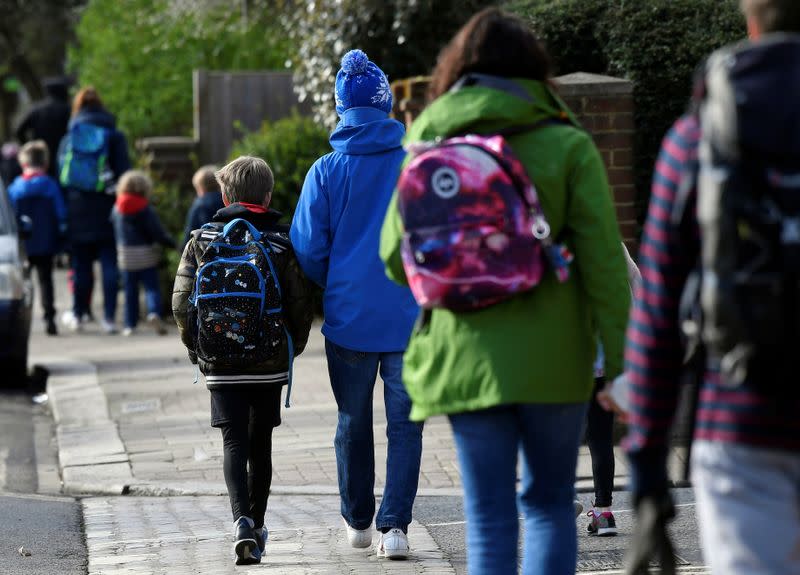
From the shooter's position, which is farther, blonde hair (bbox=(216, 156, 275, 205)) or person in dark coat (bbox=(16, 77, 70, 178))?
person in dark coat (bbox=(16, 77, 70, 178))

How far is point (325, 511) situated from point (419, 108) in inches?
128

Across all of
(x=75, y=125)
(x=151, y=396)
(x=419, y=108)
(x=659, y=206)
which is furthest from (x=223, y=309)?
(x=75, y=125)

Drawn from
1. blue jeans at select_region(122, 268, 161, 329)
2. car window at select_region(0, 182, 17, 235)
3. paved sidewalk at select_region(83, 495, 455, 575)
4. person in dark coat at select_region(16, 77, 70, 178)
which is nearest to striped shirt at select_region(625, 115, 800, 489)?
paved sidewalk at select_region(83, 495, 455, 575)

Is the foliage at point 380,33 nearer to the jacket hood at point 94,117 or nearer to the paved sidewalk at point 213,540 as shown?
the jacket hood at point 94,117

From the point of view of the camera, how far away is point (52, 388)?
10.4 m

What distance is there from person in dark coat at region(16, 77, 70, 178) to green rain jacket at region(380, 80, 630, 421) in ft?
44.1

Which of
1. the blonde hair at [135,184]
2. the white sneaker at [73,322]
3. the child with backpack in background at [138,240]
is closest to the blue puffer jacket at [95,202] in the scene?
the child with backpack in background at [138,240]

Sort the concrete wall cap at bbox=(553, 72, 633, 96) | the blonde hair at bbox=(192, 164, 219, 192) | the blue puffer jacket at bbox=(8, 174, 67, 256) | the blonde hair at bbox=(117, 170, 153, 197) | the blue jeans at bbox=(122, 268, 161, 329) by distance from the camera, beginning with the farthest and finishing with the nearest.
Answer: the blue puffer jacket at bbox=(8, 174, 67, 256)
the blue jeans at bbox=(122, 268, 161, 329)
the blonde hair at bbox=(117, 170, 153, 197)
the blonde hair at bbox=(192, 164, 219, 192)
the concrete wall cap at bbox=(553, 72, 633, 96)

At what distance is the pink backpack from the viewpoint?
11.9ft

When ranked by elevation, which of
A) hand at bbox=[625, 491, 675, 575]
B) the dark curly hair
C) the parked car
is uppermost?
the dark curly hair

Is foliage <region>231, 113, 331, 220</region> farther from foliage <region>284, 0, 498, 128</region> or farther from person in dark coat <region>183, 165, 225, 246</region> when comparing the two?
person in dark coat <region>183, 165, 225, 246</region>

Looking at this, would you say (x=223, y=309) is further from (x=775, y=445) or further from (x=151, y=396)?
(x=151, y=396)

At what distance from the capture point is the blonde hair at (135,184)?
40.6 ft

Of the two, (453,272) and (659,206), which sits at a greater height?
(659,206)
